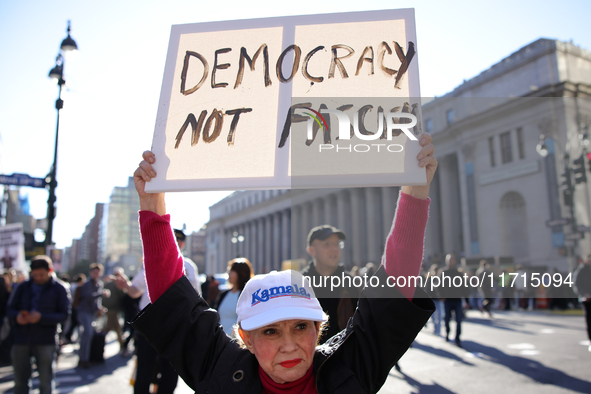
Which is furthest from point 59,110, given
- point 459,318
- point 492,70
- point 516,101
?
point 492,70

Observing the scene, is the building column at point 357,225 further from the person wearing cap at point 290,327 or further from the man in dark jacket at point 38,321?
the person wearing cap at point 290,327

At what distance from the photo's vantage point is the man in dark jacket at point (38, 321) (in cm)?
541

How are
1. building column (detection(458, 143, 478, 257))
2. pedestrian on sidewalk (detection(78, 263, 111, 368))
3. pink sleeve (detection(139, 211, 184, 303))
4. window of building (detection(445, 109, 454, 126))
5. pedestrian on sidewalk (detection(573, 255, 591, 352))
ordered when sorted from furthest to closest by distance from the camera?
1. window of building (detection(445, 109, 454, 126))
2. building column (detection(458, 143, 478, 257))
3. pedestrian on sidewalk (detection(78, 263, 111, 368))
4. pedestrian on sidewalk (detection(573, 255, 591, 352))
5. pink sleeve (detection(139, 211, 184, 303))

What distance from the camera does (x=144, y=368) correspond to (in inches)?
189

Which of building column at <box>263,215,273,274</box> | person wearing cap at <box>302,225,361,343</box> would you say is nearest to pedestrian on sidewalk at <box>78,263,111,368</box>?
person wearing cap at <box>302,225,361,343</box>

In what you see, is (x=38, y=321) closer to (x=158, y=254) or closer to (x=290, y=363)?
(x=158, y=254)

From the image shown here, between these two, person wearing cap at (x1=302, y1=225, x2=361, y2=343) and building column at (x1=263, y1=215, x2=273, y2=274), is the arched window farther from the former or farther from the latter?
building column at (x1=263, y1=215, x2=273, y2=274)

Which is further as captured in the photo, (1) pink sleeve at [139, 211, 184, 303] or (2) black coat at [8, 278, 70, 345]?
(2) black coat at [8, 278, 70, 345]

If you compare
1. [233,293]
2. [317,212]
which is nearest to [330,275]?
[233,293]

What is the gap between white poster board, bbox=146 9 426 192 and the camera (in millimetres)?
1959

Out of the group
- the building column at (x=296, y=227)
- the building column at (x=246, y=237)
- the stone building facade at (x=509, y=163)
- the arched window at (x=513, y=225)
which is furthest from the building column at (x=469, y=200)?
the building column at (x=246, y=237)

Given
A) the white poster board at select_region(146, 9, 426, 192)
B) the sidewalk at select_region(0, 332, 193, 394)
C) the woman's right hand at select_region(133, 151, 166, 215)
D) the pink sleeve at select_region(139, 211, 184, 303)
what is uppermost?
the white poster board at select_region(146, 9, 426, 192)

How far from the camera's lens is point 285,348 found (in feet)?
5.87

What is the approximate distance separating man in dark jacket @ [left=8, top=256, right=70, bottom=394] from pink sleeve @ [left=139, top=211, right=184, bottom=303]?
14.3ft
